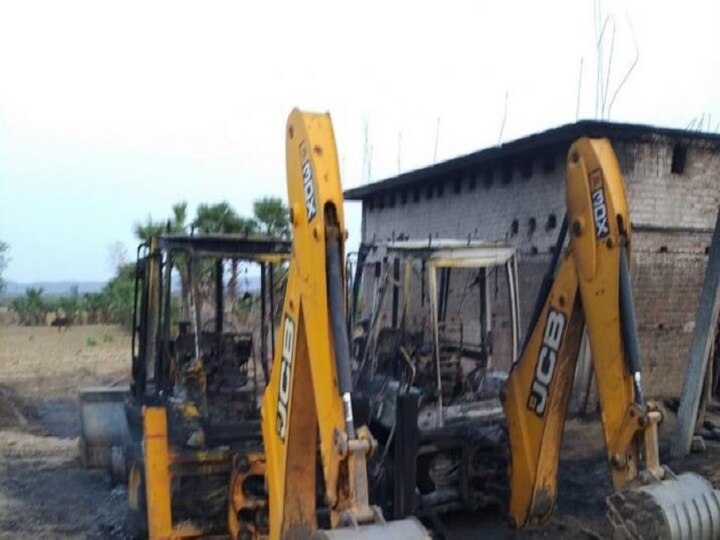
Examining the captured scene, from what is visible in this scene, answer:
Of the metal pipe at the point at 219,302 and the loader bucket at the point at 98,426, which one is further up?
the metal pipe at the point at 219,302

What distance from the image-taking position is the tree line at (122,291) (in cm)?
2658

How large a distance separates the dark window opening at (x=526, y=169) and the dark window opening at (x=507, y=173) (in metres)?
0.32

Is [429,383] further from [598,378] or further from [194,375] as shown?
[598,378]

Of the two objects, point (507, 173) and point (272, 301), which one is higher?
point (507, 173)

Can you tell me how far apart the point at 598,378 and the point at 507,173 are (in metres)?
8.12

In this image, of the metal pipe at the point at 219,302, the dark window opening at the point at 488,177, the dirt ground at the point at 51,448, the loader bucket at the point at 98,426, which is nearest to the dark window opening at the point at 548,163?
the dark window opening at the point at 488,177

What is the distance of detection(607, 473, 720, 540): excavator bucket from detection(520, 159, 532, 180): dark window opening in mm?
8132

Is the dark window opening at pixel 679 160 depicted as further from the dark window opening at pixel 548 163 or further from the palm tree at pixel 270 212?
the palm tree at pixel 270 212

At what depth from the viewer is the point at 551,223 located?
11.2 m

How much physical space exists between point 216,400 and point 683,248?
7.82 meters

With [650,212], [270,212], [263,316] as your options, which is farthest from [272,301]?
[270,212]

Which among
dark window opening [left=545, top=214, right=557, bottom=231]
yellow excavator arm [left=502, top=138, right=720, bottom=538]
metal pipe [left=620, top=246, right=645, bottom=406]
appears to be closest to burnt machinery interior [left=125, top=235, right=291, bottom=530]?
yellow excavator arm [left=502, top=138, right=720, bottom=538]

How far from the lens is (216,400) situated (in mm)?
5977

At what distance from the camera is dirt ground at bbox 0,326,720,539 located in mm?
6512
